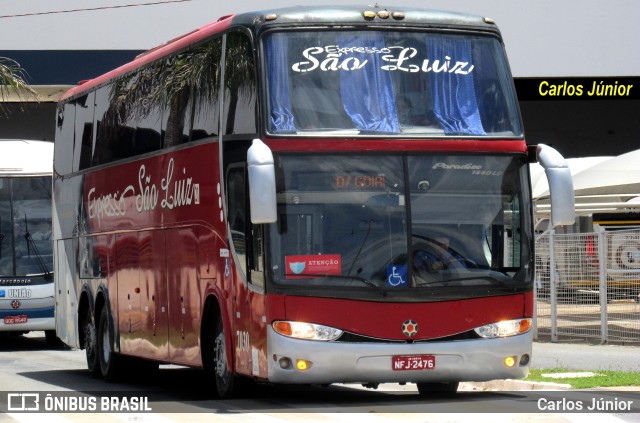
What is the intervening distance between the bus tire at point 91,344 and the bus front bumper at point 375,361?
7565mm

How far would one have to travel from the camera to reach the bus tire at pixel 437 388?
15969 mm

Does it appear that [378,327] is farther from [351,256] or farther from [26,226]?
[26,226]

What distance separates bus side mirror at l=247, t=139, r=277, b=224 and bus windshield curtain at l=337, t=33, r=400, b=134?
1.33 m

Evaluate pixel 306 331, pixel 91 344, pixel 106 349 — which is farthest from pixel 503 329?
pixel 91 344

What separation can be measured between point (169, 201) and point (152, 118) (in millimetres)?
1398

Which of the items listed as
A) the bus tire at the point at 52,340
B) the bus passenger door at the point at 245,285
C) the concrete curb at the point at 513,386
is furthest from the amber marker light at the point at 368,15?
the bus tire at the point at 52,340

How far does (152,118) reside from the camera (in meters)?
18.1

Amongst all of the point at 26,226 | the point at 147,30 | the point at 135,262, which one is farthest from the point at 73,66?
the point at 135,262

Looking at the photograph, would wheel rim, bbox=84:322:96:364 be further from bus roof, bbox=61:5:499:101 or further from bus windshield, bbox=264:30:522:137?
bus windshield, bbox=264:30:522:137

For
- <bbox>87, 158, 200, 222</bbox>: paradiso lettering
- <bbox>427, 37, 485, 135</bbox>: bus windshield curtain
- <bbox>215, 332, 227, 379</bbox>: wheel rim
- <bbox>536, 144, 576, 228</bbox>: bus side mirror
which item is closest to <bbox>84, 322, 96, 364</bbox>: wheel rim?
<bbox>87, 158, 200, 222</bbox>: paradiso lettering

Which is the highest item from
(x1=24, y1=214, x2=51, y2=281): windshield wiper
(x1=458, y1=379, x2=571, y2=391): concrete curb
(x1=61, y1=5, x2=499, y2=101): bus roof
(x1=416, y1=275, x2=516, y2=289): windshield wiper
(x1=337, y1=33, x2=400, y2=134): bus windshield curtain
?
(x1=61, y1=5, x2=499, y2=101): bus roof

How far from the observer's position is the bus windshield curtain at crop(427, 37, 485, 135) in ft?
47.9

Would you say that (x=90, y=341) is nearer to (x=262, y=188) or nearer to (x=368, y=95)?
(x=368, y=95)

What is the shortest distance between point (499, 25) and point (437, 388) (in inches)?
1078
